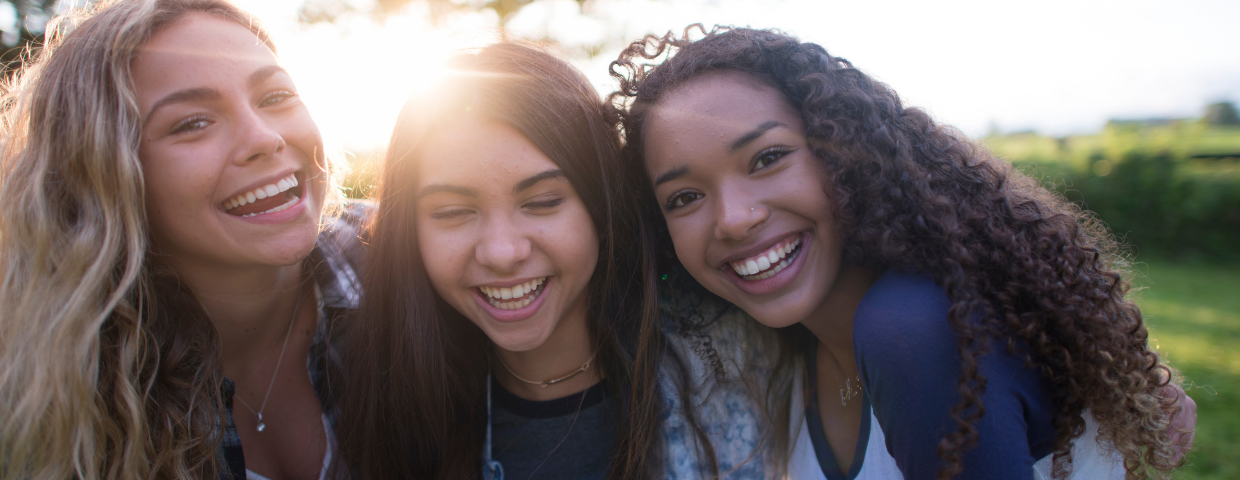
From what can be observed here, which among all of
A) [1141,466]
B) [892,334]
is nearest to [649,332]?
[892,334]

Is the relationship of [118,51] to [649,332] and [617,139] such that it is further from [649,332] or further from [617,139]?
[649,332]

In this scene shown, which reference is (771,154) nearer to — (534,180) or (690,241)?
(690,241)

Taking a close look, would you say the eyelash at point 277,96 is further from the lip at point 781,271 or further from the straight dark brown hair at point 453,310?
the lip at point 781,271

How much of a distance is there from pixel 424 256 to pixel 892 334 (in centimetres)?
152

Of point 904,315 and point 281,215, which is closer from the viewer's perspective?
point 904,315

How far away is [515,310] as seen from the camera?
2.17m

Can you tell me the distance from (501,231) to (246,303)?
1.31 meters

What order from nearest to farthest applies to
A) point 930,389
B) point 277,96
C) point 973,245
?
point 930,389, point 973,245, point 277,96

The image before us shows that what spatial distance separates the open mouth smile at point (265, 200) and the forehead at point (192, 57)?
382 millimetres

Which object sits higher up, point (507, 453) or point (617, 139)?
point (617, 139)

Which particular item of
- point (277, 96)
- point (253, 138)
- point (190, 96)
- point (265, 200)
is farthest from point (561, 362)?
point (190, 96)

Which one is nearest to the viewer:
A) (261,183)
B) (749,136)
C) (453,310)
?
(749,136)

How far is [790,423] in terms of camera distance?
7.84 feet

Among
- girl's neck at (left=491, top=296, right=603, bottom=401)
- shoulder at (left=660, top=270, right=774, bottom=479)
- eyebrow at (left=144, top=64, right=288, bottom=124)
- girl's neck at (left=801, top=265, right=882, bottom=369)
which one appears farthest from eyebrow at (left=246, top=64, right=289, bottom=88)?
girl's neck at (left=801, top=265, right=882, bottom=369)
